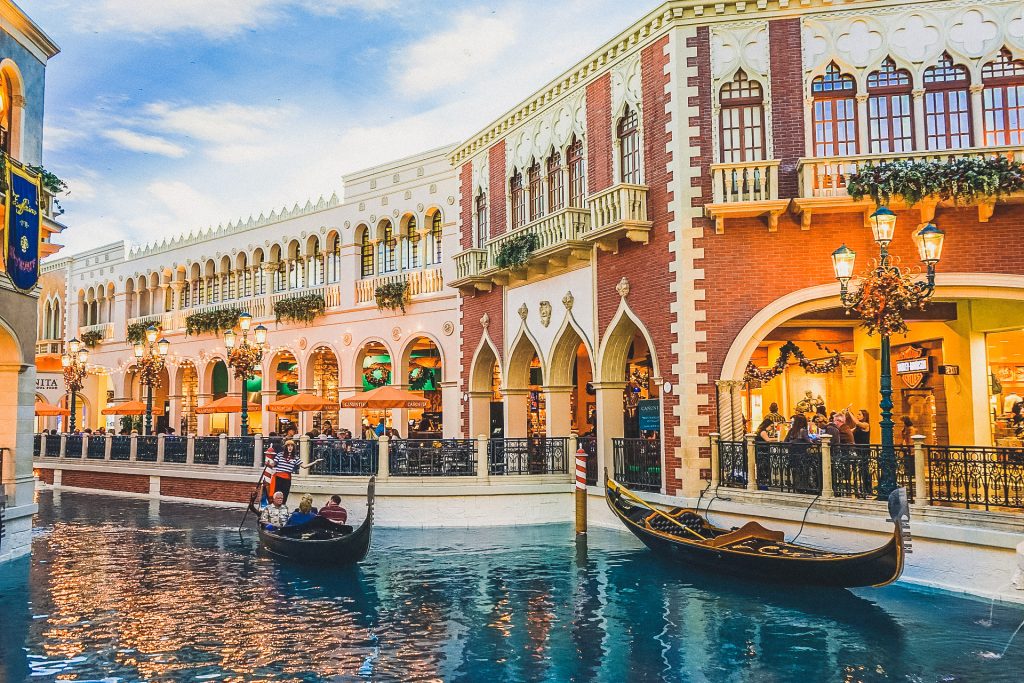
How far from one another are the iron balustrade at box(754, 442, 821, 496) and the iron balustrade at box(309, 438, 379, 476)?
7623mm

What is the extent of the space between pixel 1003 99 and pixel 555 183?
847cm

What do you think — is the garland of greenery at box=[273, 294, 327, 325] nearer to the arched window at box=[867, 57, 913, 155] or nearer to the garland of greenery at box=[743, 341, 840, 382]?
the garland of greenery at box=[743, 341, 840, 382]

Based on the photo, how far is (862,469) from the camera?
38.0 ft

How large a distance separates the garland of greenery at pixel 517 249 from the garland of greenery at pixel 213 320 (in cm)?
1268

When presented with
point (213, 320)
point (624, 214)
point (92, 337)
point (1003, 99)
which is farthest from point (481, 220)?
point (92, 337)

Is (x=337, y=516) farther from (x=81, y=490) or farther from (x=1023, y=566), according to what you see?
(x=81, y=490)

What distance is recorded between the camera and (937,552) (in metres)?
10.6

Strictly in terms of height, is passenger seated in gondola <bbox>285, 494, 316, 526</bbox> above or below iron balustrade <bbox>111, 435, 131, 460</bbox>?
below

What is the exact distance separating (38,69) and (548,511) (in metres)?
11.6

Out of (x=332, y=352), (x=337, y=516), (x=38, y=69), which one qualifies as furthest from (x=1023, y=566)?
(x=332, y=352)

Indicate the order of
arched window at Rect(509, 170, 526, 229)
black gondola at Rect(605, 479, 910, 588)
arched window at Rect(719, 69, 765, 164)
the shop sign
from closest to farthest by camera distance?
black gondola at Rect(605, 479, 910, 588) < arched window at Rect(719, 69, 765, 164) < the shop sign < arched window at Rect(509, 170, 526, 229)

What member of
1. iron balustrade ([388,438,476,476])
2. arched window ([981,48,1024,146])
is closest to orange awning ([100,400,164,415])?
iron balustrade ([388,438,476,476])

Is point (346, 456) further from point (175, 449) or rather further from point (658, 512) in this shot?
point (175, 449)

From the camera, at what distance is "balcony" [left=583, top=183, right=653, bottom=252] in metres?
15.2
